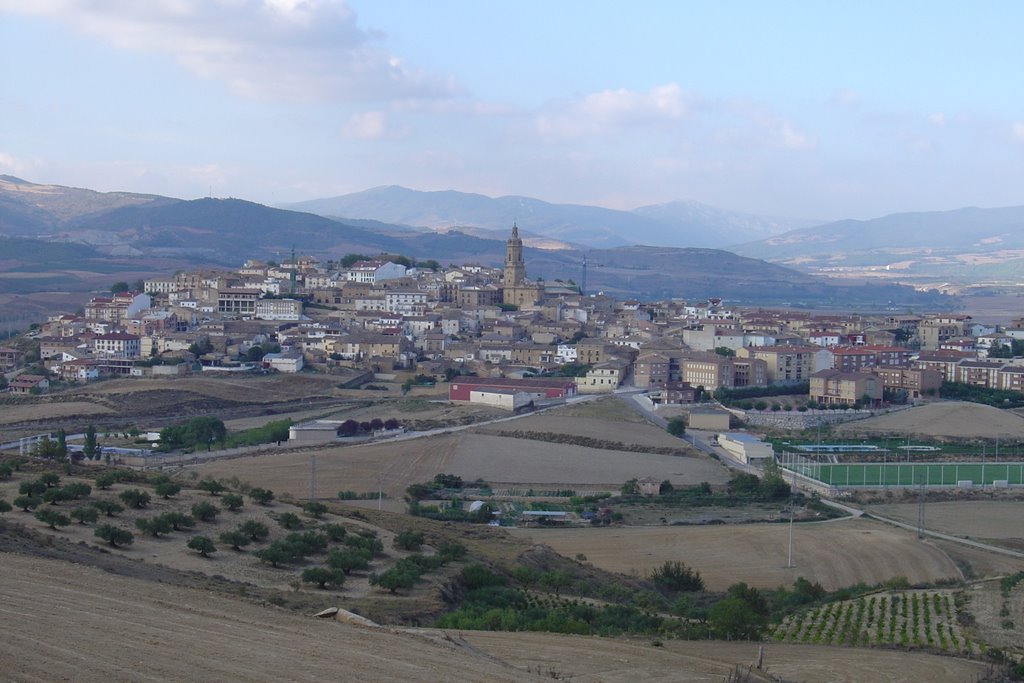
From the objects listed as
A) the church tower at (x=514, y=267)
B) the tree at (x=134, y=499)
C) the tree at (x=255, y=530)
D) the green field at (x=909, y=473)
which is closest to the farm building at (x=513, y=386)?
the green field at (x=909, y=473)

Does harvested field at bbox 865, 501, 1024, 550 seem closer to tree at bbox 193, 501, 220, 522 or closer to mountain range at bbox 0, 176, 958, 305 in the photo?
tree at bbox 193, 501, 220, 522

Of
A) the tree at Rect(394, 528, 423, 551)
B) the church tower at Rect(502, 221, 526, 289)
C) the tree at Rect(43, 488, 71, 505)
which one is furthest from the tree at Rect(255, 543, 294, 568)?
the church tower at Rect(502, 221, 526, 289)

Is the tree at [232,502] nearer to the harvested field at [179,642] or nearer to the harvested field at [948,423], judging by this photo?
the harvested field at [179,642]

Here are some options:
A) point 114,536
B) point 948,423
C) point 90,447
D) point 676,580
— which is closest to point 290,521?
point 114,536

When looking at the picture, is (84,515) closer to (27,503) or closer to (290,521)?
(27,503)

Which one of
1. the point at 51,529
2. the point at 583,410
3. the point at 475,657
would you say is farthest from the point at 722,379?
the point at 475,657

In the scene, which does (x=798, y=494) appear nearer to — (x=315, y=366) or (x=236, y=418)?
(x=236, y=418)
